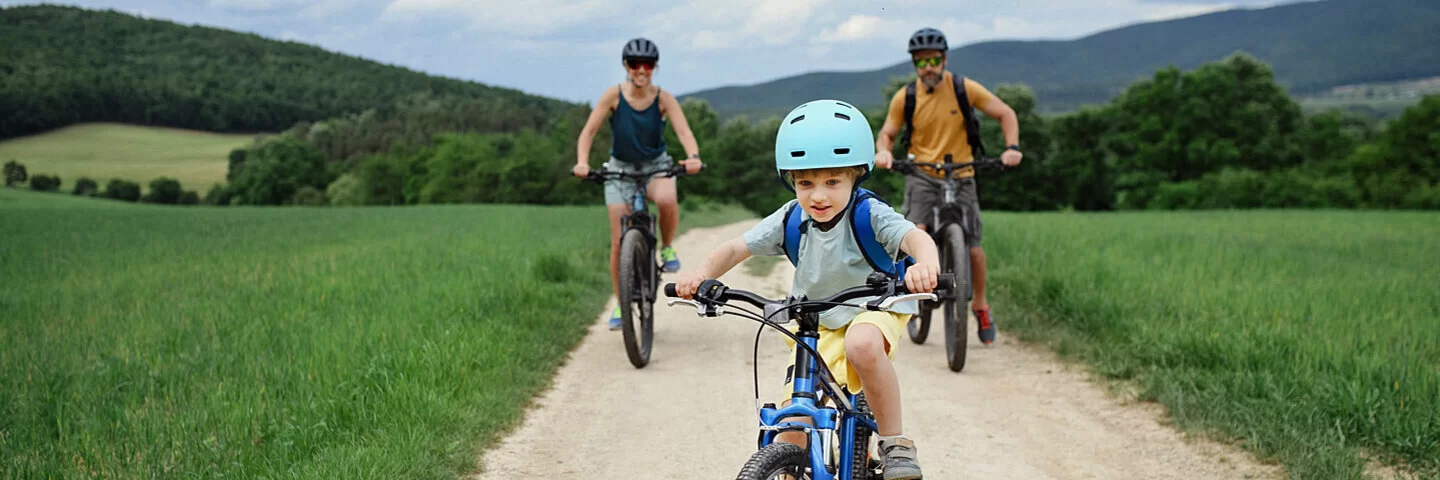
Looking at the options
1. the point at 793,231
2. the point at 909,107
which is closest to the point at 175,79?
the point at 909,107

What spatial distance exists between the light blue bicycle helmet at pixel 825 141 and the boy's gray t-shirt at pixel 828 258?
315 mm

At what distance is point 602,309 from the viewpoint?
8.82m

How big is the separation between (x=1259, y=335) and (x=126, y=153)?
242 feet

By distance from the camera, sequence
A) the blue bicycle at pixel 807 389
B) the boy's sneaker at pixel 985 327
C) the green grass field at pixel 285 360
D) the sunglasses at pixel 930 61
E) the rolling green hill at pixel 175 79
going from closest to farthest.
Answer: the blue bicycle at pixel 807 389, the green grass field at pixel 285 360, the sunglasses at pixel 930 61, the boy's sneaker at pixel 985 327, the rolling green hill at pixel 175 79

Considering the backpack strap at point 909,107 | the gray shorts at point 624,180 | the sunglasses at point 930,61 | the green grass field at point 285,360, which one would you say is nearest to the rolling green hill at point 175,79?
the green grass field at point 285,360

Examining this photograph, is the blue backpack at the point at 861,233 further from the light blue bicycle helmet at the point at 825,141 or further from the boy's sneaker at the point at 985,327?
the boy's sneaker at the point at 985,327

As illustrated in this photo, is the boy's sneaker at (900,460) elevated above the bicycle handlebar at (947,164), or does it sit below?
below

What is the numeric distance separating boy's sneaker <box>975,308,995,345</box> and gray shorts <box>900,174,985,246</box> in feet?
1.76

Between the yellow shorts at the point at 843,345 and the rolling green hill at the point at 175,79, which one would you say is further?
the rolling green hill at the point at 175,79

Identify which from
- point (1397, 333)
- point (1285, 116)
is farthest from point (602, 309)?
point (1285, 116)

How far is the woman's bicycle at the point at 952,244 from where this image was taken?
20.7ft

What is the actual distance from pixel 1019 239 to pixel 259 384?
912 cm

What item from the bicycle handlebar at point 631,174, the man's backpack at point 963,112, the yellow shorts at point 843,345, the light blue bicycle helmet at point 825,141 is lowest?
the yellow shorts at point 843,345

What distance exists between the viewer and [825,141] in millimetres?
2873
